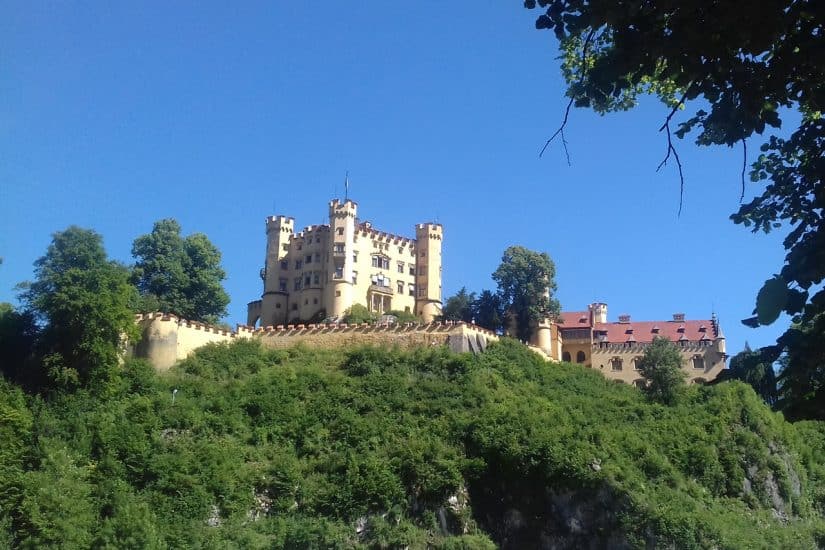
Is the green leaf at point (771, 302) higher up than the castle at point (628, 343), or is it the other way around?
the castle at point (628, 343)

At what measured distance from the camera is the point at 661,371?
51500 millimetres

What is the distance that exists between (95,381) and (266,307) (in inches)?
1146

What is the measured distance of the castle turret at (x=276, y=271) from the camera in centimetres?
6638

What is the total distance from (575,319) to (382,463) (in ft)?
121

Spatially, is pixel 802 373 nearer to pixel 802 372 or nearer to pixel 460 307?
pixel 802 372

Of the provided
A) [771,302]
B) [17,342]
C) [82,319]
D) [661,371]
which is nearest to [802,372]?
[771,302]

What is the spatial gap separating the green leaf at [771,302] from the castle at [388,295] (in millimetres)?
52522

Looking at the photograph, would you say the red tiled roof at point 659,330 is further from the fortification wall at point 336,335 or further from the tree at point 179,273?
the tree at point 179,273

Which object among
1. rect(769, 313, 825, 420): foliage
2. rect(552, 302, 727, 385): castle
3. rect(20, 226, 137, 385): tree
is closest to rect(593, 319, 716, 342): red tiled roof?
rect(552, 302, 727, 385): castle

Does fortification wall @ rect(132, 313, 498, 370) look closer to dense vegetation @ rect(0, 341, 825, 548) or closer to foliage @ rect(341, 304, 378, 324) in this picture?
dense vegetation @ rect(0, 341, 825, 548)

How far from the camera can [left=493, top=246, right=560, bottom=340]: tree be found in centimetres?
5878

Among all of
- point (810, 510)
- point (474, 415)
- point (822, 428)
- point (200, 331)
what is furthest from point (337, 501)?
point (822, 428)

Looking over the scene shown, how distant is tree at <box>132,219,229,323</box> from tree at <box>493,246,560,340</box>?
758 inches

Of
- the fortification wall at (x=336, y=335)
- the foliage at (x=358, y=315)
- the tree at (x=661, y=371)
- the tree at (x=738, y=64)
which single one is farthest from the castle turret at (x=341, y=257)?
the tree at (x=738, y=64)
